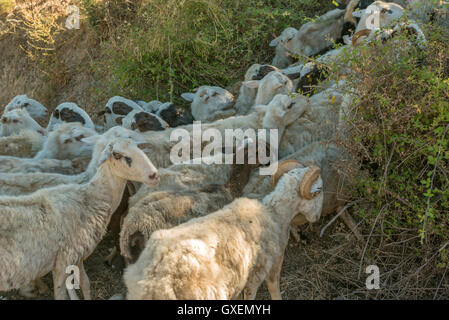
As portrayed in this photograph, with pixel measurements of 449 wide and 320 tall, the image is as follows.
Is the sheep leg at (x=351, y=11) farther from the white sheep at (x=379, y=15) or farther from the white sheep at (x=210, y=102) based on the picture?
the white sheep at (x=210, y=102)

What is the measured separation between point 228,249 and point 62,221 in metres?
1.35

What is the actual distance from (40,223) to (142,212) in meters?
0.73

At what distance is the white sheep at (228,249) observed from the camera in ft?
9.84

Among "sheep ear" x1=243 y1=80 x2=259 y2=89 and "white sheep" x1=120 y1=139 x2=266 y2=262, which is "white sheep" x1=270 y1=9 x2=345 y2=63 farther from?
"white sheep" x1=120 y1=139 x2=266 y2=262

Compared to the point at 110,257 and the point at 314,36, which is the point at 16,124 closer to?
the point at 110,257

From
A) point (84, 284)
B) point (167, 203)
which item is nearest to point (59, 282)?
point (84, 284)

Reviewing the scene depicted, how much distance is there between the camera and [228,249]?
134 inches

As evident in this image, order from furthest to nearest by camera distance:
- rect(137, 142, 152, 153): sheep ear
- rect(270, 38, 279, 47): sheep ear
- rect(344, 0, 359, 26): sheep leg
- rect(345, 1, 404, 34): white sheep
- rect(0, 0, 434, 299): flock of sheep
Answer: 1. rect(270, 38, 279, 47): sheep ear
2. rect(344, 0, 359, 26): sheep leg
3. rect(345, 1, 404, 34): white sheep
4. rect(137, 142, 152, 153): sheep ear
5. rect(0, 0, 434, 299): flock of sheep

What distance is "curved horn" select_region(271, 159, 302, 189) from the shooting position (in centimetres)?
446

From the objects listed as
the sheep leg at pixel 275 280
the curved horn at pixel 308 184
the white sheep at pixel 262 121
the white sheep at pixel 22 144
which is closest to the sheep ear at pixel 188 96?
the white sheep at pixel 262 121

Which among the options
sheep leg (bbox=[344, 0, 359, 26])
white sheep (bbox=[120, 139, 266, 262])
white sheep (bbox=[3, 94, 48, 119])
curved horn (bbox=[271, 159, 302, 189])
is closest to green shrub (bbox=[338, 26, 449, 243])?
curved horn (bbox=[271, 159, 302, 189])

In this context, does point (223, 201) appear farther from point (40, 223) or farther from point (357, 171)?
point (40, 223)

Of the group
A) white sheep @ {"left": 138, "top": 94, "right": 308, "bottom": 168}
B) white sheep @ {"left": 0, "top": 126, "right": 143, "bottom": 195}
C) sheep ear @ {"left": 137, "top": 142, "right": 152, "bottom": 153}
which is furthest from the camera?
white sheep @ {"left": 138, "top": 94, "right": 308, "bottom": 168}

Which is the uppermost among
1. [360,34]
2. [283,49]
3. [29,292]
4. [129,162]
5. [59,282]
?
[360,34]
